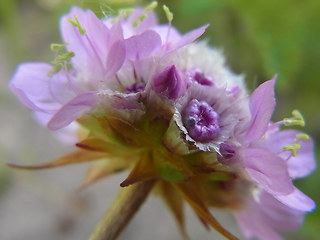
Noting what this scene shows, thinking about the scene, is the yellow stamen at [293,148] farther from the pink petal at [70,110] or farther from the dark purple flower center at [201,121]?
the pink petal at [70,110]

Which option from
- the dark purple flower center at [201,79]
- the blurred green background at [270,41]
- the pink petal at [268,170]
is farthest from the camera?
the blurred green background at [270,41]

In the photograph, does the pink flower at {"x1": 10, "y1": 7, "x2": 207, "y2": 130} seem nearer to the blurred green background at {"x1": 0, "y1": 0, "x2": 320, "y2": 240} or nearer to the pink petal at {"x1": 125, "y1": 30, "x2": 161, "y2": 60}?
the pink petal at {"x1": 125, "y1": 30, "x2": 161, "y2": 60}

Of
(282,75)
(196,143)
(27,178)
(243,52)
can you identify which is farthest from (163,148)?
(27,178)

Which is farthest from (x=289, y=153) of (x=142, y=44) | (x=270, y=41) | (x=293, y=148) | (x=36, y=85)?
(x=270, y=41)

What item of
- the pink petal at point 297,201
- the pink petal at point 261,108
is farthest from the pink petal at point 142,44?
the pink petal at point 297,201

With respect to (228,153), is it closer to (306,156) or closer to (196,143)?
(196,143)

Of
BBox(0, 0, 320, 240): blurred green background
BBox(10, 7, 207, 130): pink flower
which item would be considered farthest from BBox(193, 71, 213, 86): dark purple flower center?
BBox(0, 0, 320, 240): blurred green background

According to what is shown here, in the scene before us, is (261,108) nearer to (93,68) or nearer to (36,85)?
(93,68)
